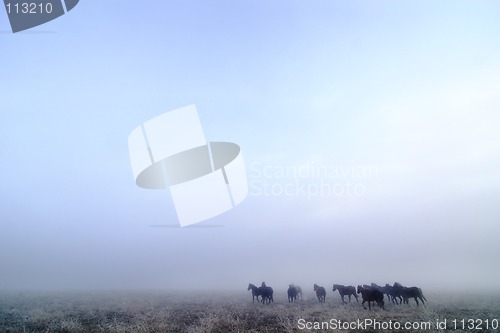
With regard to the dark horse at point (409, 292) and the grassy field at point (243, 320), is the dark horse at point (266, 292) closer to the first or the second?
the grassy field at point (243, 320)

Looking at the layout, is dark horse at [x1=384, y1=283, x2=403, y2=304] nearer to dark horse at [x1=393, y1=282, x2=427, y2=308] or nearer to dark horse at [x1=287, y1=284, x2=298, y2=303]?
dark horse at [x1=393, y1=282, x2=427, y2=308]

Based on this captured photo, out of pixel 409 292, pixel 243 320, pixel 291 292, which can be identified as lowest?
pixel 291 292

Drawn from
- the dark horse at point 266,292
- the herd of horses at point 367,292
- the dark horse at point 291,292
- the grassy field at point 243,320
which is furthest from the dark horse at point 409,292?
the dark horse at point 266,292

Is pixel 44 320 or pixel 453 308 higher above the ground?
pixel 44 320

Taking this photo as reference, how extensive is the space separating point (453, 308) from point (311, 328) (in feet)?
22.1

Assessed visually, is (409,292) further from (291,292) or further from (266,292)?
(266,292)

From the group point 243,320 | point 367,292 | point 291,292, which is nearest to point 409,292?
point 367,292

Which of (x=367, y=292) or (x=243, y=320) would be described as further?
(x=367, y=292)

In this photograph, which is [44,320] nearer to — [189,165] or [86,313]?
[86,313]

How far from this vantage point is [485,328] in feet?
31.1

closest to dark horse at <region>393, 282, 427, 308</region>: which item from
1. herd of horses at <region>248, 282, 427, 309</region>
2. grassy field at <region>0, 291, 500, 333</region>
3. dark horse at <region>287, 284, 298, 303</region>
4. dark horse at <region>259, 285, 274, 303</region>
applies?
herd of horses at <region>248, 282, 427, 309</region>

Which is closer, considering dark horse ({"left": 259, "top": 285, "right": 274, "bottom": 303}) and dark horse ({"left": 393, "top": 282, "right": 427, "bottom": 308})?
dark horse ({"left": 393, "top": 282, "right": 427, "bottom": 308})

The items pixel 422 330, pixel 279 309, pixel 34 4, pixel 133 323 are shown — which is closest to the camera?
pixel 422 330

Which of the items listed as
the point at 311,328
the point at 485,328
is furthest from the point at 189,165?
the point at 485,328
